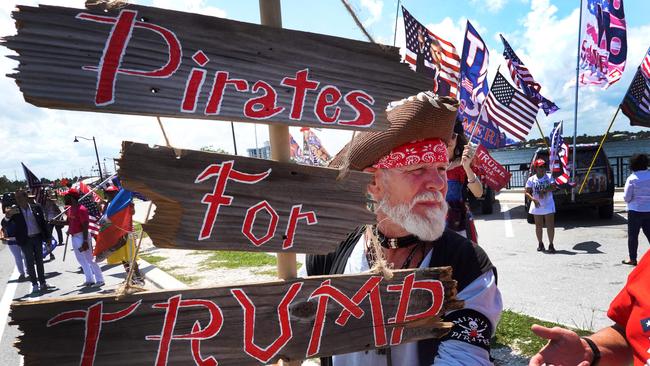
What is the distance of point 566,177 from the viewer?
27.1 feet

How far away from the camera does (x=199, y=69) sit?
3.53ft

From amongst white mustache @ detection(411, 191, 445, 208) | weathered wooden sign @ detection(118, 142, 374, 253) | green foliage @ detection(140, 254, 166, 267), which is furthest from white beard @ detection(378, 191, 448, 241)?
green foliage @ detection(140, 254, 166, 267)

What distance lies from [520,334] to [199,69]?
3759 millimetres

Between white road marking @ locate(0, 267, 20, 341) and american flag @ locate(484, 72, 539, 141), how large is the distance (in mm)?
9083

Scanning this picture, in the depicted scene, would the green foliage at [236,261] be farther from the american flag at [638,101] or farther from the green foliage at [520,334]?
the american flag at [638,101]

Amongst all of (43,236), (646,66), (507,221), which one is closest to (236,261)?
(43,236)

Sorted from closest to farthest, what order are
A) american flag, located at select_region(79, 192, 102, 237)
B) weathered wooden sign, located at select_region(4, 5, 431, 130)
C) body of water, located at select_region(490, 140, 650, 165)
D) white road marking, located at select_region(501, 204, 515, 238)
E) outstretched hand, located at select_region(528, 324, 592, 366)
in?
1. weathered wooden sign, located at select_region(4, 5, 431, 130)
2. outstretched hand, located at select_region(528, 324, 592, 366)
3. american flag, located at select_region(79, 192, 102, 237)
4. white road marking, located at select_region(501, 204, 515, 238)
5. body of water, located at select_region(490, 140, 650, 165)

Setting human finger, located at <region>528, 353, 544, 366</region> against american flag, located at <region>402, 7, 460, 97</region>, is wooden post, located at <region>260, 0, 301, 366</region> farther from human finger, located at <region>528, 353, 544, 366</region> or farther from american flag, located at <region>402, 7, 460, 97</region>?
american flag, located at <region>402, 7, 460, 97</region>

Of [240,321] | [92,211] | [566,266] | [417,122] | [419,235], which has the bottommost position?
[566,266]

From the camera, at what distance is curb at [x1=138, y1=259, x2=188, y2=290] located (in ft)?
20.5

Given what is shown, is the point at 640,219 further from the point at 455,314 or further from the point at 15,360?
the point at 15,360

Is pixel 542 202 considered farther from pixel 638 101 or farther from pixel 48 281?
pixel 48 281

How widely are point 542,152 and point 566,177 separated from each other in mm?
1769

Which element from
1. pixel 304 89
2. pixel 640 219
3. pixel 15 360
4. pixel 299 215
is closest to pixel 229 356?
pixel 299 215
